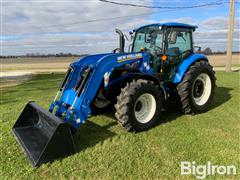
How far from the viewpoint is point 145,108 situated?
550 cm

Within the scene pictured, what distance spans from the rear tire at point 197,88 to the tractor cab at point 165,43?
0.49 m

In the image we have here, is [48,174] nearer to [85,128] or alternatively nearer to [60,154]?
[60,154]

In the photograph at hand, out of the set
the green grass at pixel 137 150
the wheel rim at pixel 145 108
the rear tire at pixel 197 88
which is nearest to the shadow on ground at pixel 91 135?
the green grass at pixel 137 150

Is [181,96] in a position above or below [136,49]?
below

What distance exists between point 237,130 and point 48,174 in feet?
12.7

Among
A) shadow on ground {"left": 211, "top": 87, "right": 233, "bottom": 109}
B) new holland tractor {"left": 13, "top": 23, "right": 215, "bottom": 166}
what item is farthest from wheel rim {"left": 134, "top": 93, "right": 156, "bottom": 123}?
shadow on ground {"left": 211, "top": 87, "right": 233, "bottom": 109}

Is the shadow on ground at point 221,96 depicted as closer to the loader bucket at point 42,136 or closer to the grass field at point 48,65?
the loader bucket at point 42,136

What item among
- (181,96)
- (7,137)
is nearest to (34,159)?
(7,137)

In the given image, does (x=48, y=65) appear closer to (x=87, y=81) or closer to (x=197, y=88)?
(x=197, y=88)

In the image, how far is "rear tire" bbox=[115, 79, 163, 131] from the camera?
4879 millimetres

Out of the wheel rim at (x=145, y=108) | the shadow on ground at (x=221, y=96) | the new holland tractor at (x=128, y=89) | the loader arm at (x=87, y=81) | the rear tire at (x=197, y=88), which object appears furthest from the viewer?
the shadow on ground at (x=221, y=96)

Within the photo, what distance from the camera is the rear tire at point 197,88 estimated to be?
6.05 meters

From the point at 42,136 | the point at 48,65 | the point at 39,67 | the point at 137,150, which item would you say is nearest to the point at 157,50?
the point at 137,150

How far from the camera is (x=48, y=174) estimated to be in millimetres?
3701
